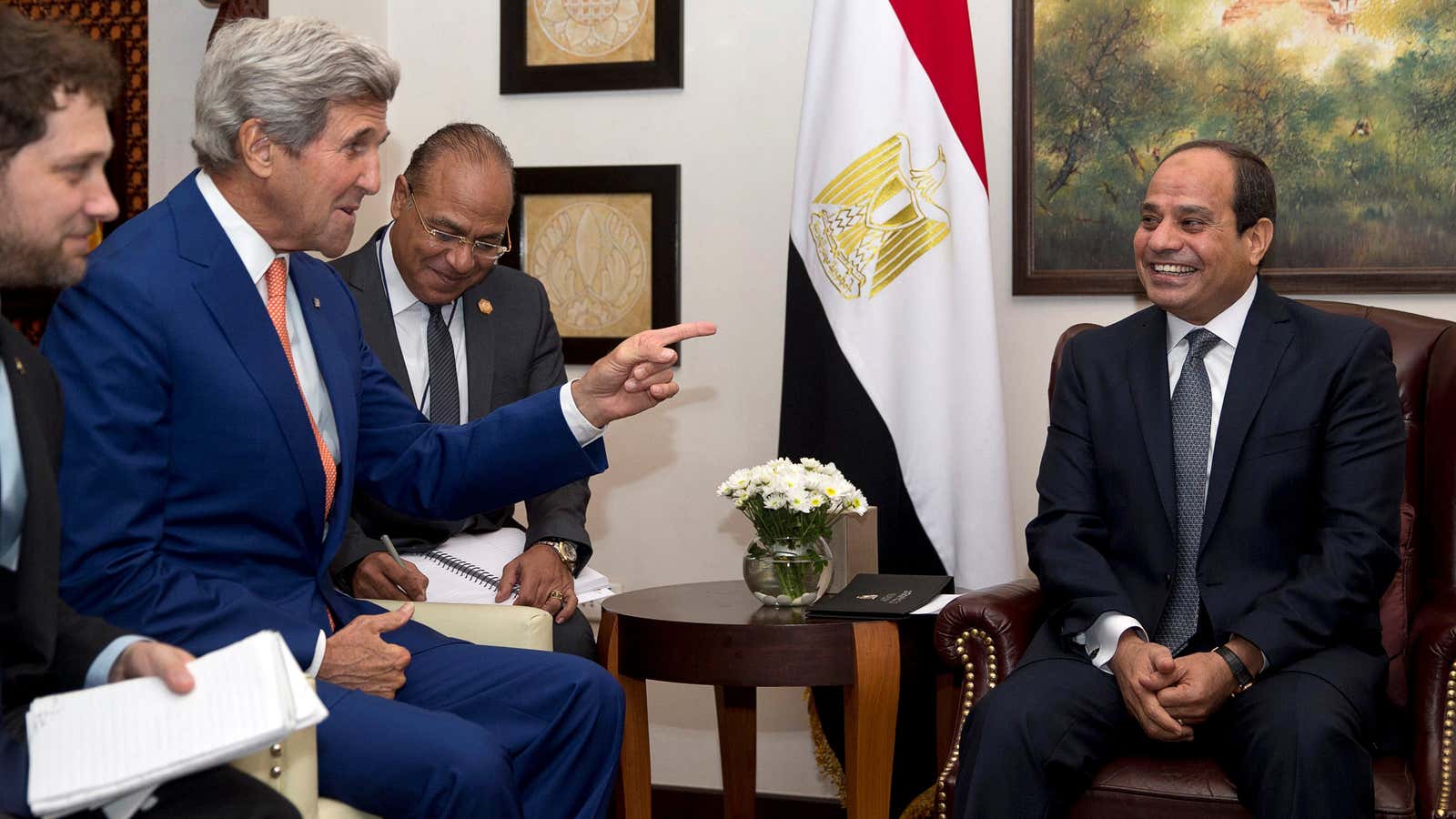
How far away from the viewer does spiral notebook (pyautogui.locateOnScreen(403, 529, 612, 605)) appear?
10.8 feet

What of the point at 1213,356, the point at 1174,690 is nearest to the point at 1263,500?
the point at 1213,356

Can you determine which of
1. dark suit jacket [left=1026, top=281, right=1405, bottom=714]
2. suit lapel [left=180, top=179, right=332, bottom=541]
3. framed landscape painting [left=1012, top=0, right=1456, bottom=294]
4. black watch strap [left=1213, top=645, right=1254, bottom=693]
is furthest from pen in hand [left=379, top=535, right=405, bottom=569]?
framed landscape painting [left=1012, top=0, right=1456, bottom=294]

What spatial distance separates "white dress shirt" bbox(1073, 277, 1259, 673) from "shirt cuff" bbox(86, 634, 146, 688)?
→ 6.11 ft

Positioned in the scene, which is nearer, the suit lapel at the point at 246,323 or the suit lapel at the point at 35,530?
the suit lapel at the point at 35,530

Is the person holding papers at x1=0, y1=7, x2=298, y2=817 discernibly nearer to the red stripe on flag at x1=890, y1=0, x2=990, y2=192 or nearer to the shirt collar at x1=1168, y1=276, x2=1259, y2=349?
the shirt collar at x1=1168, y1=276, x2=1259, y2=349

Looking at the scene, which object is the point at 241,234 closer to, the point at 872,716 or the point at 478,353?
the point at 478,353

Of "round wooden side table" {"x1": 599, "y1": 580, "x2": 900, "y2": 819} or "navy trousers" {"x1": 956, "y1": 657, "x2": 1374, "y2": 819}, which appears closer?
"navy trousers" {"x1": 956, "y1": 657, "x2": 1374, "y2": 819}

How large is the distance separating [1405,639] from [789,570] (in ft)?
4.53

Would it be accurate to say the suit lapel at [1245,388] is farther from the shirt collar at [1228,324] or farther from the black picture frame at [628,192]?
the black picture frame at [628,192]

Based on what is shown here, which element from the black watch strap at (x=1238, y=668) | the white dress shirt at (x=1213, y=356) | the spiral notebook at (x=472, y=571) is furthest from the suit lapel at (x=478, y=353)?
the black watch strap at (x=1238, y=668)

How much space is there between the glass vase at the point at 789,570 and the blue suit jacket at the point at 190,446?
1.09 m

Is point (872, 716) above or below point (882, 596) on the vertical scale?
below

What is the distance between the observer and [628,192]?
14.6 feet

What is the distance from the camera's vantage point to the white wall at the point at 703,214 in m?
4.16
